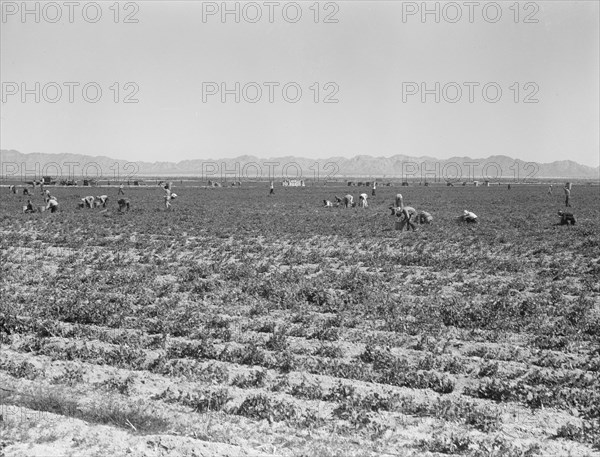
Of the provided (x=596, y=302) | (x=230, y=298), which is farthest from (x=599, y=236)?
(x=230, y=298)

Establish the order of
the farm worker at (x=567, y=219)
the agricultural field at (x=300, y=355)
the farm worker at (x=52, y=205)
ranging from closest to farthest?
the agricultural field at (x=300, y=355), the farm worker at (x=567, y=219), the farm worker at (x=52, y=205)

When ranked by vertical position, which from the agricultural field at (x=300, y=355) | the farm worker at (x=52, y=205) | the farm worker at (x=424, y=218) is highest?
the farm worker at (x=52, y=205)

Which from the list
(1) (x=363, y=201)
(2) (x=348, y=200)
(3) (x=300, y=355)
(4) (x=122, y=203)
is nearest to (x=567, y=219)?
(1) (x=363, y=201)

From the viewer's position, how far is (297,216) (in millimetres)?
30109

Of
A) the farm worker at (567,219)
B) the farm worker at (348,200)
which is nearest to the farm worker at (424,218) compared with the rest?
the farm worker at (567,219)

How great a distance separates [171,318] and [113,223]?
17380 millimetres

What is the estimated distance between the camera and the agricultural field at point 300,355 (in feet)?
17.0

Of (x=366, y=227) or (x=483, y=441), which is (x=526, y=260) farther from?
(x=483, y=441)

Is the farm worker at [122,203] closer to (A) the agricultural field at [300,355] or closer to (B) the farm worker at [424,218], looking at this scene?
(A) the agricultural field at [300,355]

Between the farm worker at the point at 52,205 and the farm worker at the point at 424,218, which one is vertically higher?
the farm worker at the point at 52,205

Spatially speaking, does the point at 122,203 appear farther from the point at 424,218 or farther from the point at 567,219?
the point at 567,219

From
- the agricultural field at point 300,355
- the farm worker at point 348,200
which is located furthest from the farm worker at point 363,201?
the agricultural field at point 300,355

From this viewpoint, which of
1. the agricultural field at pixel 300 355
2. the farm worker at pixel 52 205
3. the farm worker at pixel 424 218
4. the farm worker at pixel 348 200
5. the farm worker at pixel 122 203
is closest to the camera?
the agricultural field at pixel 300 355

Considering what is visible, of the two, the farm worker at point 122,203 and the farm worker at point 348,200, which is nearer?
the farm worker at point 122,203
